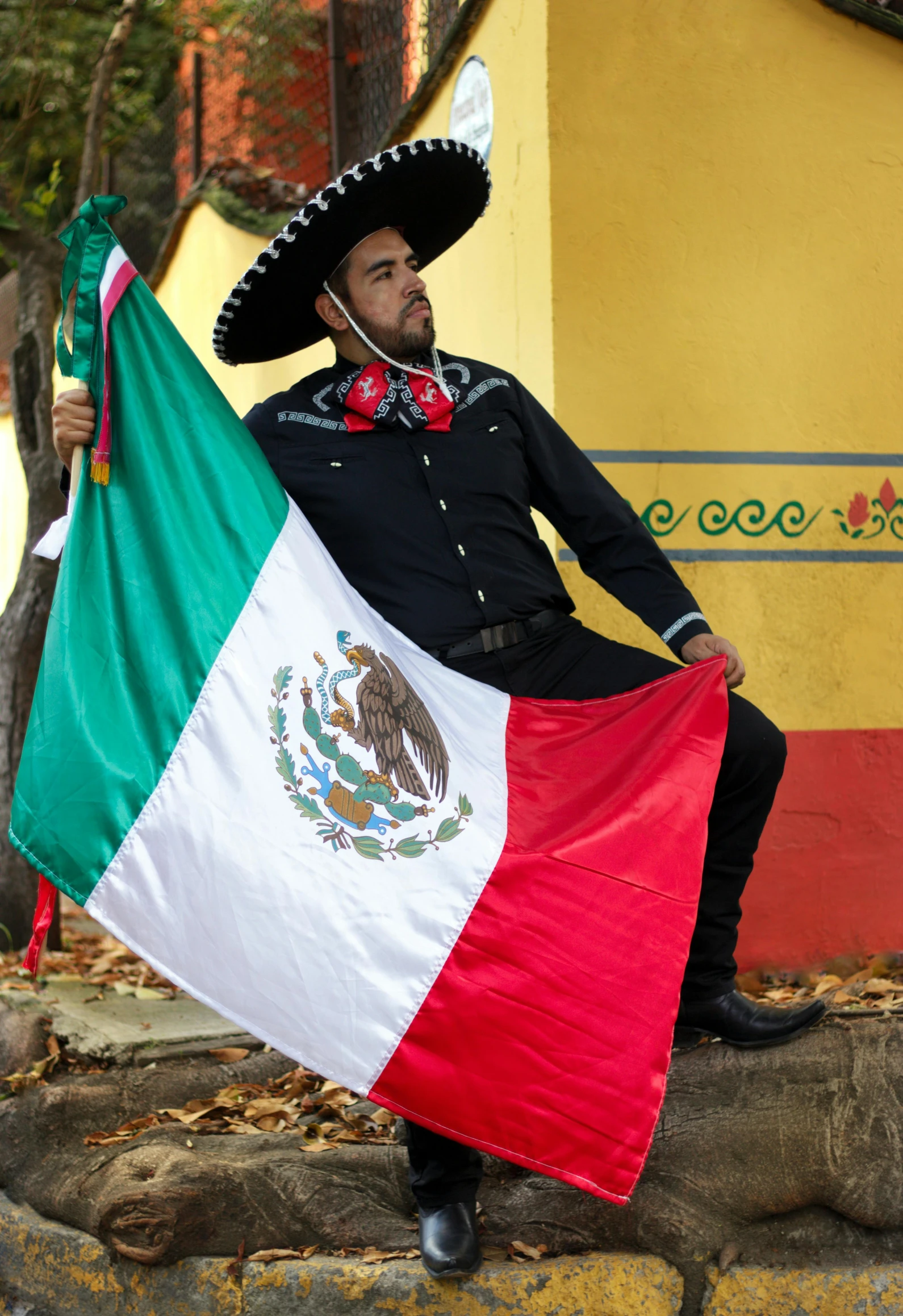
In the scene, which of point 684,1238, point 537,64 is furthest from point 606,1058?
point 537,64

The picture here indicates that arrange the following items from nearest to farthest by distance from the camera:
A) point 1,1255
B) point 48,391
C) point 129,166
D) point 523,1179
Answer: point 523,1179
point 1,1255
point 48,391
point 129,166

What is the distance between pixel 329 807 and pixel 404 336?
1366 mm

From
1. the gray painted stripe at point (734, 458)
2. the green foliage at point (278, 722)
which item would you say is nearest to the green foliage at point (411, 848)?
the green foliage at point (278, 722)

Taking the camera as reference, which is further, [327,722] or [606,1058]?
[327,722]

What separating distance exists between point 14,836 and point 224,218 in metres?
5.63

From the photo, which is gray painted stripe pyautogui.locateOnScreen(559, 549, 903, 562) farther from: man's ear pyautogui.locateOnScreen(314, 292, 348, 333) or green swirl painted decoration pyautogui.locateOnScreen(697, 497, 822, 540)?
man's ear pyautogui.locateOnScreen(314, 292, 348, 333)

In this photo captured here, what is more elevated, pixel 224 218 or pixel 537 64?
pixel 537 64

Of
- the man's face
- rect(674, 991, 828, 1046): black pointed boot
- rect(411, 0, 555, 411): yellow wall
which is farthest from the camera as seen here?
rect(411, 0, 555, 411): yellow wall

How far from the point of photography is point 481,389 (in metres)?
3.60

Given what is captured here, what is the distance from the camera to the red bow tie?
11.5 feet

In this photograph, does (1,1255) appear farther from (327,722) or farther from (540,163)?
(540,163)

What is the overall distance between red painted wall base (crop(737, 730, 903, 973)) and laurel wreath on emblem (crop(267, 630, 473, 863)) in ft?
6.62

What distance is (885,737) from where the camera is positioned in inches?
189

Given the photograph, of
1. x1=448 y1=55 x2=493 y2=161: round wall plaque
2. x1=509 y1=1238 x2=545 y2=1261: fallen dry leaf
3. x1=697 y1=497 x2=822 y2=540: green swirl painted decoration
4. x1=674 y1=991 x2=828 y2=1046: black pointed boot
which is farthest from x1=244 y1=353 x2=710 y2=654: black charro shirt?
x1=448 y1=55 x2=493 y2=161: round wall plaque
